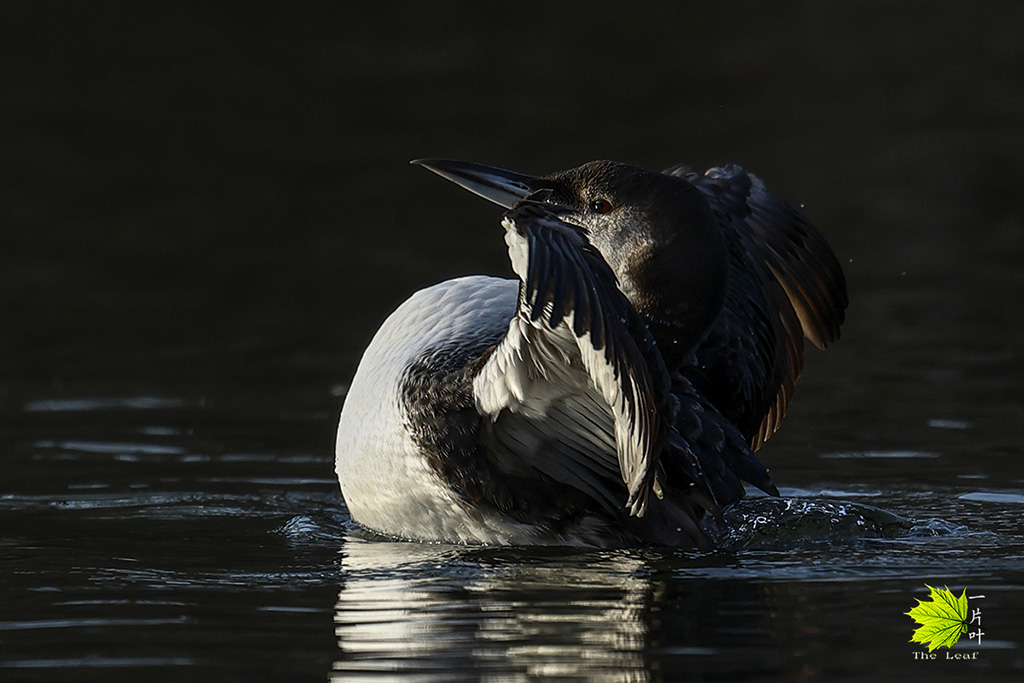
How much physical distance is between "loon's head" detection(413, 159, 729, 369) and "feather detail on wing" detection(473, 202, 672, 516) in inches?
12.3

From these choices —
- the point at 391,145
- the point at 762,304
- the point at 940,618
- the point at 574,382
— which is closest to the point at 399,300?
the point at 762,304

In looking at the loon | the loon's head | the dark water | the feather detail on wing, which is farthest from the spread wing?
the feather detail on wing

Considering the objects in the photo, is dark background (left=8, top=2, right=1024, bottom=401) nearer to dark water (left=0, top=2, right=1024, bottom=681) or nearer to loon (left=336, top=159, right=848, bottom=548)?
dark water (left=0, top=2, right=1024, bottom=681)

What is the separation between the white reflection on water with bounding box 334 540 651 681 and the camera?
13.2 ft

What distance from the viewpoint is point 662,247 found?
201 inches

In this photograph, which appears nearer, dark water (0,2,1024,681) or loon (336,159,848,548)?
dark water (0,2,1024,681)

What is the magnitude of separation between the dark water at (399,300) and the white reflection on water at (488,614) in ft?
0.05

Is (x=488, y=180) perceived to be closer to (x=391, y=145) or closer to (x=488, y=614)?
(x=488, y=614)

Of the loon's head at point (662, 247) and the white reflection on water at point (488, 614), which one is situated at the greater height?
the loon's head at point (662, 247)

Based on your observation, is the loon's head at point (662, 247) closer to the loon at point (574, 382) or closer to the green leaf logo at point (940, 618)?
the loon at point (574, 382)

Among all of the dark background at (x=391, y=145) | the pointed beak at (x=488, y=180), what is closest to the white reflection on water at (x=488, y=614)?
the pointed beak at (x=488, y=180)

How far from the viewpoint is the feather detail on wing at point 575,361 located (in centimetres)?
445

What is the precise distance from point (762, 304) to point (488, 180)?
1099 mm

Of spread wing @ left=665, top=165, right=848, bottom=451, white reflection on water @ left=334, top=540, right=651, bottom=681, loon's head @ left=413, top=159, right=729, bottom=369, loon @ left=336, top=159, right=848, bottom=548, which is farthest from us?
spread wing @ left=665, top=165, right=848, bottom=451
